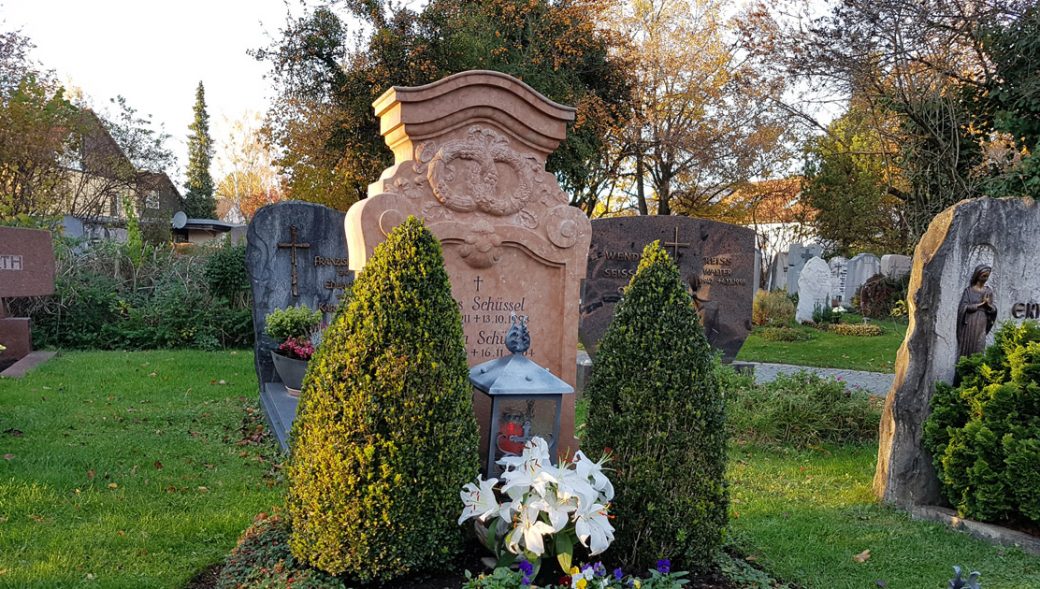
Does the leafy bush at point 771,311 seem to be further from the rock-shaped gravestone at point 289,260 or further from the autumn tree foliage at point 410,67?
the rock-shaped gravestone at point 289,260

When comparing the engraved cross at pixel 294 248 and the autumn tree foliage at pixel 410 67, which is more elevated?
the autumn tree foliage at pixel 410 67

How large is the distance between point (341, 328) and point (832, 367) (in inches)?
473

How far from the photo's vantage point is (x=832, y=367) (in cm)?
1344

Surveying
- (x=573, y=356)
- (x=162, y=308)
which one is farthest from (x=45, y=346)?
(x=573, y=356)

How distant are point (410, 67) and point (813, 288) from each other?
12.9 meters

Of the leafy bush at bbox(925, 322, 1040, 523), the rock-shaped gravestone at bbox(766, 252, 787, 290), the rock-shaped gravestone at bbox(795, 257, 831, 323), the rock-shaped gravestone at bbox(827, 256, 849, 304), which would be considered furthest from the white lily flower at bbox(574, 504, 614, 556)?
the rock-shaped gravestone at bbox(766, 252, 787, 290)

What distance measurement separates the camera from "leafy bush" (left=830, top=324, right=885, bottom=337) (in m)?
17.7

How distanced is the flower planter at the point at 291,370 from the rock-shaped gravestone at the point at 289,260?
73 cm

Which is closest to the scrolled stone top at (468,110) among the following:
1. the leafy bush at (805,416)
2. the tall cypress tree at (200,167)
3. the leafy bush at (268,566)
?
the leafy bush at (268,566)

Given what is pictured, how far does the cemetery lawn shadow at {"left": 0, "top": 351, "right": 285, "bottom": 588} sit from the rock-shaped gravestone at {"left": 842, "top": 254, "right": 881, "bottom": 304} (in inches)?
755

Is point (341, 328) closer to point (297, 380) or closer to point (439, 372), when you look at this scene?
point (439, 372)

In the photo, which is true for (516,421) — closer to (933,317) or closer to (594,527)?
(594,527)

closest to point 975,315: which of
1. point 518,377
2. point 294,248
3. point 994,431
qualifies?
point 994,431

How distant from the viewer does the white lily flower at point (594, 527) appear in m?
3.10
